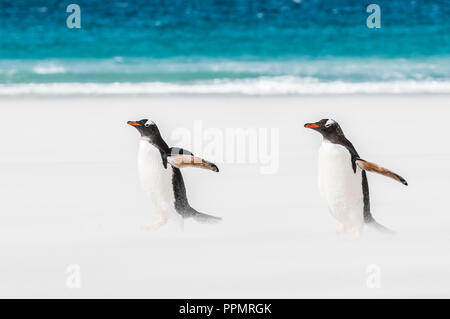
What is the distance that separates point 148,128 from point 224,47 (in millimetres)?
4679

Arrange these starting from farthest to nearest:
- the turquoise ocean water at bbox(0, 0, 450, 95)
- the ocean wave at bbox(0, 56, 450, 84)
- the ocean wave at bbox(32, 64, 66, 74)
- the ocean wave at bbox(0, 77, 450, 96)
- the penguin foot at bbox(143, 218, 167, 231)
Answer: the ocean wave at bbox(32, 64, 66, 74) → the ocean wave at bbox(0, 56, 450, 84) → the turquoise ocean water at bbox(0, 0, 450, 95) → the ocean wave at bbox(0, 77, 450, 96) → the penguin foot at bbox(143, 218, 167, 231)

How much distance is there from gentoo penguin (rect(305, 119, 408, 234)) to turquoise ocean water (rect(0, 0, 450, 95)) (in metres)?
2.78

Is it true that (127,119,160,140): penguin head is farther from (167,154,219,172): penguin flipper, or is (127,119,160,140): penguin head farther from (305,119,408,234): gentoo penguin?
(305,119,408,234): gentoo penguin

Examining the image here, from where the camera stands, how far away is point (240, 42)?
25.5 ft

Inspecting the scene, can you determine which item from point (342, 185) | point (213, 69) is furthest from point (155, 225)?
point (213, 69)

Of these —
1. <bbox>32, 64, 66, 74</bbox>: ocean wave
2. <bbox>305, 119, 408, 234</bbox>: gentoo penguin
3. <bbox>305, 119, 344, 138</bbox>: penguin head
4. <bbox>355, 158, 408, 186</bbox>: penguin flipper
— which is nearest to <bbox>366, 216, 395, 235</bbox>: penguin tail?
<bbox>305, 119, 408, 234</bbox>: gentoo penguin

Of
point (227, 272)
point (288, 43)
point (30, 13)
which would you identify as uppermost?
point (30, 13)

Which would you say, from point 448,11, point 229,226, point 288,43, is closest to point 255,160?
point 229,226

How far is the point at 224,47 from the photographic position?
25.3 feet

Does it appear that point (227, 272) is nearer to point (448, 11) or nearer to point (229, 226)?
point (229, 226)

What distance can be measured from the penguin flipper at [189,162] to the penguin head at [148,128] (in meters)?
0.12

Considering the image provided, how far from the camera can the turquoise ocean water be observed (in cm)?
632

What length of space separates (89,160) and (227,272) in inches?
55.3

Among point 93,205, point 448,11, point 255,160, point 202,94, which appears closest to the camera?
point 93,205
